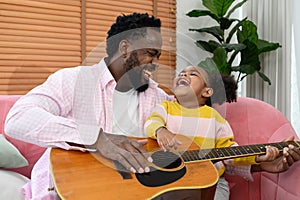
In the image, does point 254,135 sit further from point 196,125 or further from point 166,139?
point 166,139

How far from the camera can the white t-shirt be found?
129 centimetres

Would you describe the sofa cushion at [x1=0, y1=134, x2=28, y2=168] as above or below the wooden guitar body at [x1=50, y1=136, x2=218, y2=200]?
below

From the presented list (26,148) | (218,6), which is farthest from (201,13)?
(26,148)

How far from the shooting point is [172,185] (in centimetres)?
114

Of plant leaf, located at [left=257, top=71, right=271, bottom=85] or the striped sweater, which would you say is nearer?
the striped sweater

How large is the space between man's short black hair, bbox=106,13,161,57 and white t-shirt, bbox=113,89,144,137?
0.59 feet

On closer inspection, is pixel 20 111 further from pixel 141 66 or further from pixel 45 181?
pixel 141 66

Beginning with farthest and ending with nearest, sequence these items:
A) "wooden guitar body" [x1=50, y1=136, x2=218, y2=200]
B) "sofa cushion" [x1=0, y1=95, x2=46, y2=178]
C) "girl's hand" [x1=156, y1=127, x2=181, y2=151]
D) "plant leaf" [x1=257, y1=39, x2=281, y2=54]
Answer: "plant leaf" [x1=257, y1=39, x2=281, y2=54]
"sofa cushion" [x1=0, y1=95, x2=46, y2=178]
"girl's hand" [x1=156, y1=127, x2=181, y2=151]
"wooden guitar body" [x1=50, y1=136, x2=218, y2=200]

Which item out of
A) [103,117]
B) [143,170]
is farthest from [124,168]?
[103,117]

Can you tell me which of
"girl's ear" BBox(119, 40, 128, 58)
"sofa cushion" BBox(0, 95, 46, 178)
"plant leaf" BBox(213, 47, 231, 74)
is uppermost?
"girl's ear" BBox(119, 40, 128, 58)

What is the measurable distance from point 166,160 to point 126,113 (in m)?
0.22

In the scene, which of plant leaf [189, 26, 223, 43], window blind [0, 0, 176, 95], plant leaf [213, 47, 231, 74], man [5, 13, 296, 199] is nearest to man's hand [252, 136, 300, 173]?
man [5, 13, 296, 199]

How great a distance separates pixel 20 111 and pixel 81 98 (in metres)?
0.19

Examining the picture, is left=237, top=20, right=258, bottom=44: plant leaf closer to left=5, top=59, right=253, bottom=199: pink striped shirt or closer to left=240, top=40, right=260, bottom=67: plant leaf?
left=240, top=40, right=260, bottom=67: plant leaf
